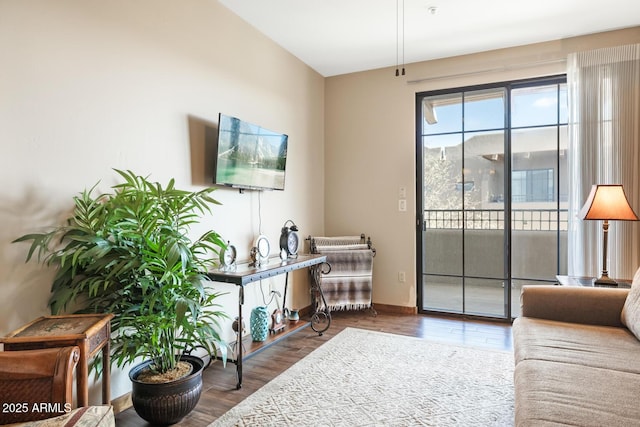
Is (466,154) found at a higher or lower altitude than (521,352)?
higher

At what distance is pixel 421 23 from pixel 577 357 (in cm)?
271

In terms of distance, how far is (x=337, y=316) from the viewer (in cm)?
407

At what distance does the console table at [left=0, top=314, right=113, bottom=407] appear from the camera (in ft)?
4.75

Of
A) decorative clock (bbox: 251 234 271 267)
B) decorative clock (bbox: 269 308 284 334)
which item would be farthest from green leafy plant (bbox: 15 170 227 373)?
decorative clock (bbox: 269 308 284 334)

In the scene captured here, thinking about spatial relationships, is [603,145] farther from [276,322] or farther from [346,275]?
[276,322]

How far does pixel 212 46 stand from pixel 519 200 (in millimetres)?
3073

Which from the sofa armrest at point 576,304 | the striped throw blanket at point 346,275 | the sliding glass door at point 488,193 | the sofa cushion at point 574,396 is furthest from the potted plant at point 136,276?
the sliding glass door at point 488,193

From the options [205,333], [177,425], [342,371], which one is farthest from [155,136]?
[342,371]

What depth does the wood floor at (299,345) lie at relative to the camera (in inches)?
85.9

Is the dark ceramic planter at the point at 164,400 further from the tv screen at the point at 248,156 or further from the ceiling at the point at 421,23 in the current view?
the ceiling at the point at 421,23

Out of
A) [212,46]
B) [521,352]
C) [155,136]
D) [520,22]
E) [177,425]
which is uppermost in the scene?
[520,22]

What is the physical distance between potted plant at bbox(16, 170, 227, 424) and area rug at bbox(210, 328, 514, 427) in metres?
0.46

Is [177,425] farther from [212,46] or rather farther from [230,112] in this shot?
[212,46]

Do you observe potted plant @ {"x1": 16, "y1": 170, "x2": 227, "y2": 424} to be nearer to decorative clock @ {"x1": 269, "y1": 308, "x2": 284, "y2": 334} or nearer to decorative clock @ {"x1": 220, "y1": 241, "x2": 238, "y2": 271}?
decorative clock @ {"x1": 220, "y1": 241, "x2": 238, "y2": 271}
